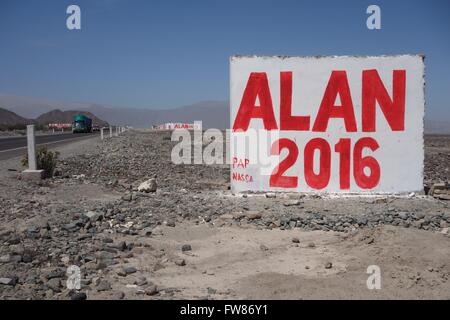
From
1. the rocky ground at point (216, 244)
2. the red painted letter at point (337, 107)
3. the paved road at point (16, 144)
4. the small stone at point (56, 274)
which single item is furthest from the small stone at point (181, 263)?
the paved road at point (16, 144)

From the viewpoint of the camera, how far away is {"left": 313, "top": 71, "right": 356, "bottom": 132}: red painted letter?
9.64 metres

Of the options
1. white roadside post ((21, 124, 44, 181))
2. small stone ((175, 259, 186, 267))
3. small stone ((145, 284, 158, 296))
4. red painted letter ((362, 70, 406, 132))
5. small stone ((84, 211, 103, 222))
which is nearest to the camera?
small stone ((145, 284, 158, 296))

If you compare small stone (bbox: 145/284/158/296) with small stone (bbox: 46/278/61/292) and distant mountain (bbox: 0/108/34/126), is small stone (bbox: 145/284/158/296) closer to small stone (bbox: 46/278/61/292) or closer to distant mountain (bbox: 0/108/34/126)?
small stone (bbox: 46/278/61/292)

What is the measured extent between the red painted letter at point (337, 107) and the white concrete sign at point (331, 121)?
20 millimetres

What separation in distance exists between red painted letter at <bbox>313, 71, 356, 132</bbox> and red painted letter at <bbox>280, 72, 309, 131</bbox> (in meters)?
0.31

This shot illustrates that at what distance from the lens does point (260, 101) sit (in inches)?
384

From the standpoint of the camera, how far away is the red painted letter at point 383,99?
960cm

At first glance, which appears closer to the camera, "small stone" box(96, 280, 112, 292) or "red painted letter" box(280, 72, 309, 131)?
"small stone" box(96, 280, 112, 292)

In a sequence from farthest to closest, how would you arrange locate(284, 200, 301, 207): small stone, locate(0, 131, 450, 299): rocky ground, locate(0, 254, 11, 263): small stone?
locate(284, 200, 301, 207): small stone < locate(0, 254, 11, 263): small stone < locate(0, 131, 450, 299): rocky ground

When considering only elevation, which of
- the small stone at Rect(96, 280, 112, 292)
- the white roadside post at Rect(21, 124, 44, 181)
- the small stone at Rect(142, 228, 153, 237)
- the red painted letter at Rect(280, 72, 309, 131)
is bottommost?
the small stone at Rect(96, 280, 112, 292)

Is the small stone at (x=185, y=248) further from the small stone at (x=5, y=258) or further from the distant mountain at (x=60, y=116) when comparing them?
the distant mountain at (x=60, y=116)

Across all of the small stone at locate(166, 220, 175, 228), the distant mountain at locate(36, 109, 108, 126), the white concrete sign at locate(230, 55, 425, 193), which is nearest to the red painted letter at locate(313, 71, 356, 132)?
the white concrete sign at locate(230, 55, 425, 193)
